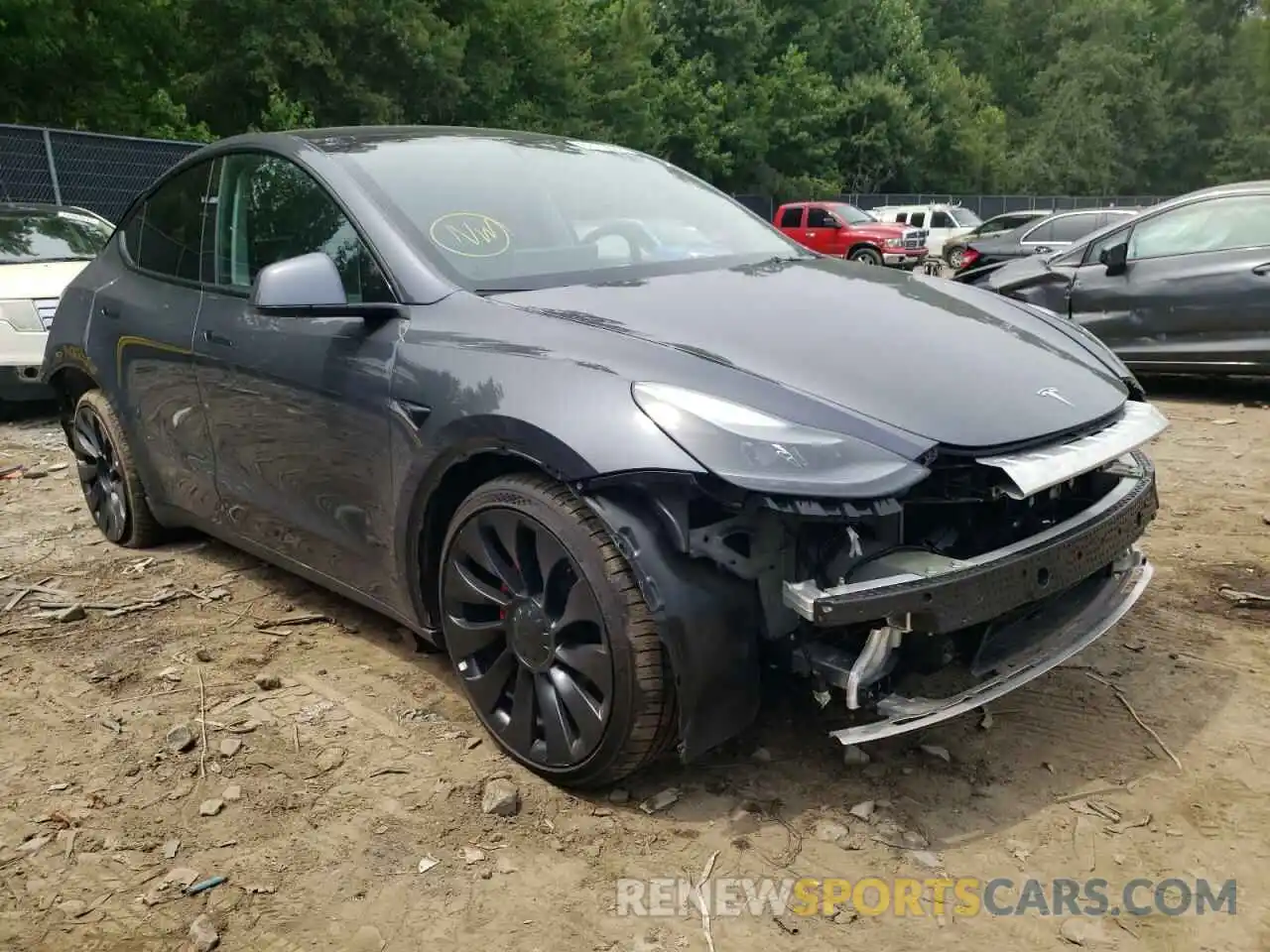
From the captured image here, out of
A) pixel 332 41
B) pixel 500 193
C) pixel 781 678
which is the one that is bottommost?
pixel 781 678

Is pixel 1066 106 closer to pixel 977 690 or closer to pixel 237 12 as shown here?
pixel 237 12

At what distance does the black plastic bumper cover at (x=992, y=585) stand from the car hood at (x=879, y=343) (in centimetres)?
25

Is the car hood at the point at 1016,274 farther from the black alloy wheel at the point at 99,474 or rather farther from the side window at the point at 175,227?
the black alloy wheel at the point at 99,474

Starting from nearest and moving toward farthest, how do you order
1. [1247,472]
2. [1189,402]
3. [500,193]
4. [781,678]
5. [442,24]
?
[781,678] → [500,193] → [1247,472] → [1189,402] → [442,24]

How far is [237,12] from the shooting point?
2066 centimetres

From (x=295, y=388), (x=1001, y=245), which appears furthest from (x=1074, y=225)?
(x=295, y=388)

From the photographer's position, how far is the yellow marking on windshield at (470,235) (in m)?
2.95

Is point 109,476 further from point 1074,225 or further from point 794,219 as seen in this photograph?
point 794,219

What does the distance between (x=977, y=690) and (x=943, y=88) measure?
48842mm

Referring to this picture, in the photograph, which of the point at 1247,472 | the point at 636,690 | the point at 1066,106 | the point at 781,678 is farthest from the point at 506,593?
the point at 1066,106

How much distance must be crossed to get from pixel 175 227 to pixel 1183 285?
6.29m

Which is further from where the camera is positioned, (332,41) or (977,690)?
(332,41)

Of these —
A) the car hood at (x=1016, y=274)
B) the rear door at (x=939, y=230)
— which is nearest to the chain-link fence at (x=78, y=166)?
the car hood at (x=1016, y=274)

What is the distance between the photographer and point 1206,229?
7.20 metres
